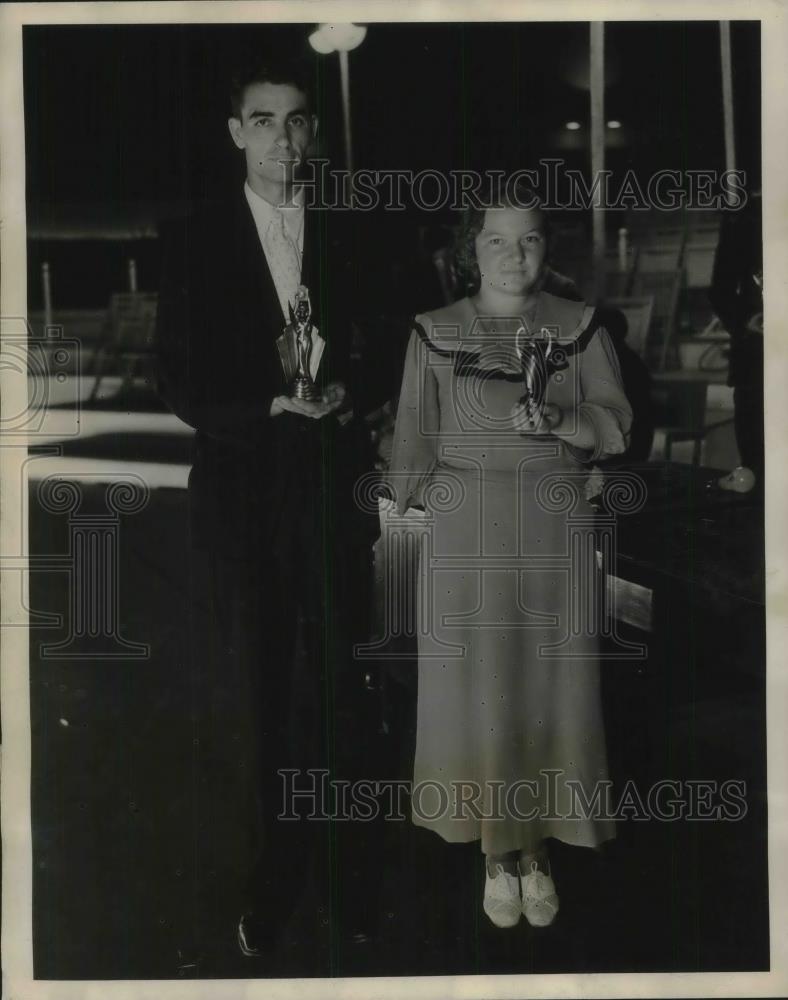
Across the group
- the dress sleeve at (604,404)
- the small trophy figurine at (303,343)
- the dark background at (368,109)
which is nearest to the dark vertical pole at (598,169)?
the dark background at (368,109)

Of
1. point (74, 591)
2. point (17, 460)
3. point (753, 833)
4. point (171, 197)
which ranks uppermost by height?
point (171, 197)

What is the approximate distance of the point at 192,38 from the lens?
80.9 inches

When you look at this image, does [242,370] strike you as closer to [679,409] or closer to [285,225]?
[285,225]

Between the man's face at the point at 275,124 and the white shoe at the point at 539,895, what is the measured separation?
5.13 ft

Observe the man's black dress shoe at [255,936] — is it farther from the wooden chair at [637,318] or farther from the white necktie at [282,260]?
the wooden chair at [637,318]

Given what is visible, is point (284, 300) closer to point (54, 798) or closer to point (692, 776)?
point (54, 798)

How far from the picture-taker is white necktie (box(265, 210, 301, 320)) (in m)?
2.05

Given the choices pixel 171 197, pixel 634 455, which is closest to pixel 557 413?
pixel 634 455

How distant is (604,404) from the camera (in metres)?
2.06

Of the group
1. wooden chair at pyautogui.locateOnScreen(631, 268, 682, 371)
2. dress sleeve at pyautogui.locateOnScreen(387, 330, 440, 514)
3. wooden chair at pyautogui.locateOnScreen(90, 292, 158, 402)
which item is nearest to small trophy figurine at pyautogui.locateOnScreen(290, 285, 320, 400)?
dress sleeve at pyautogui.locateOnScreen(387, 330, 440, 514)

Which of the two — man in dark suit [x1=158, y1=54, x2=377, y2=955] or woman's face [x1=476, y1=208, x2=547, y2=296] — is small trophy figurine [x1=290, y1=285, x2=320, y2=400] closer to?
man in dark suit [x1=158, y1=54, x2=377, y2=955]

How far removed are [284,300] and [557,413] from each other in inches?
23.8

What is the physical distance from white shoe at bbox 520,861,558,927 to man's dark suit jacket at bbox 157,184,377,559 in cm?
80

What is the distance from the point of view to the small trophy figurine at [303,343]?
205 centimetres
